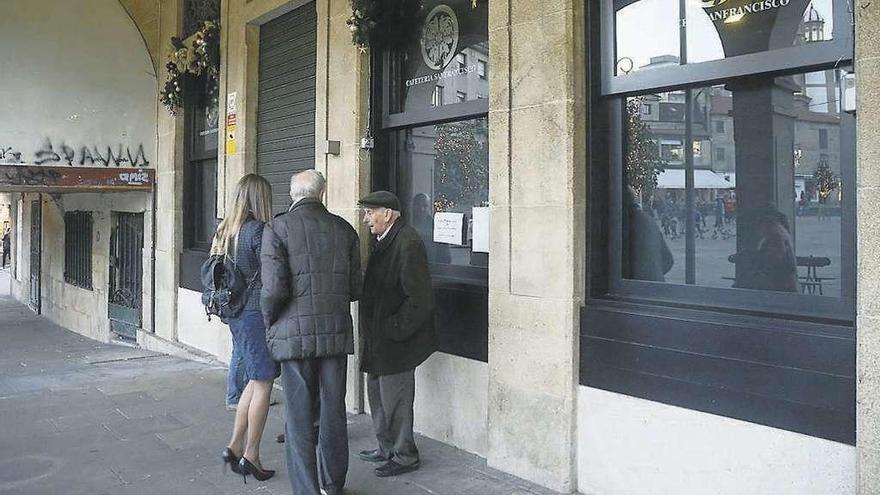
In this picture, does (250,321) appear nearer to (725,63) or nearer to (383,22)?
(383,22)

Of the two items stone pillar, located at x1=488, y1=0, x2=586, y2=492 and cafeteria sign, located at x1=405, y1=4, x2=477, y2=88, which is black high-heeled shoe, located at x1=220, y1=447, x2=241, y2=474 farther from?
cafeteria sign, located at x1=405, y1=4, x2=477, y2=88

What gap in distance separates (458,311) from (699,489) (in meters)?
2.10

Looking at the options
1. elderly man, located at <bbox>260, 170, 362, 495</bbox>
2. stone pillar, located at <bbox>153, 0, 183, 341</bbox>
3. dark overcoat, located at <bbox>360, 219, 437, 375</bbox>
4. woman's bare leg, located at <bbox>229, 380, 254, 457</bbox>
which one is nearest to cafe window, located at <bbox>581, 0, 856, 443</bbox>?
dark overcoat, located at <bbox>360, 219, 437, 375</bbox>

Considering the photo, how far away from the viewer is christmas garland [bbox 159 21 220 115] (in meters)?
8.81

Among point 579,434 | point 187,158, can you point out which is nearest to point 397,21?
point 579,434

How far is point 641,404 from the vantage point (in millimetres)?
3977

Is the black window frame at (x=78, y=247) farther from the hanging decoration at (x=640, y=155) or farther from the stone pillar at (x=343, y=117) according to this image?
the hanging decoration at (x=640, y=155)

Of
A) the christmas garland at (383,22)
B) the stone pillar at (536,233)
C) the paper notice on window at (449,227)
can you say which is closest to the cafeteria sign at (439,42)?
the christmas garland at (383,22)

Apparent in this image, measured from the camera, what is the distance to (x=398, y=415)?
4781 millimetres

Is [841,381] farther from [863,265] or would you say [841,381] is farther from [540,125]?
[540,125]

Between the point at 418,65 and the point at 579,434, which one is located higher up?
the point at 418,65

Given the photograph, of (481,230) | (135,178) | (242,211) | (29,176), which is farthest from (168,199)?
(481,230)

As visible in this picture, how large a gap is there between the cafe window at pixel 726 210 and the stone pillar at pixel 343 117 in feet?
7.90

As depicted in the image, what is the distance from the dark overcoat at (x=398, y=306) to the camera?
4582 mm
